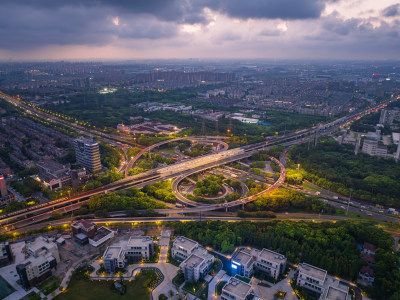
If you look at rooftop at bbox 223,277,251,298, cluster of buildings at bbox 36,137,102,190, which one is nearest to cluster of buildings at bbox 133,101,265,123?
cluster of buildings at bbox 36,137,102,190

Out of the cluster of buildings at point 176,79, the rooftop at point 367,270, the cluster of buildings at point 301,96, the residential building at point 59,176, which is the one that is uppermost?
the cluster of buildings at point 176,79

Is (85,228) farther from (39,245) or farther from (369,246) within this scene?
(369,246)

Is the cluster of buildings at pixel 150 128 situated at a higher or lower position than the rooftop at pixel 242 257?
higher

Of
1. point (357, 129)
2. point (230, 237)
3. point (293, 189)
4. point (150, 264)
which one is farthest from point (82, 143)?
point (357, 129)

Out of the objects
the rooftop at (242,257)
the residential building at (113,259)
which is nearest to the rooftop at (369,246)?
the rooftop at (242,257)

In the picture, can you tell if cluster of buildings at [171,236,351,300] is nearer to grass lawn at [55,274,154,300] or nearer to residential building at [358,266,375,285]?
residential building at [358,266,375,285]

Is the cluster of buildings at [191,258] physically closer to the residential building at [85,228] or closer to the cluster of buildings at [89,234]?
the cluster of buildings at [89,234]

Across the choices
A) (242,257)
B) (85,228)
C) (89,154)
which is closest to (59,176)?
(89,154)
